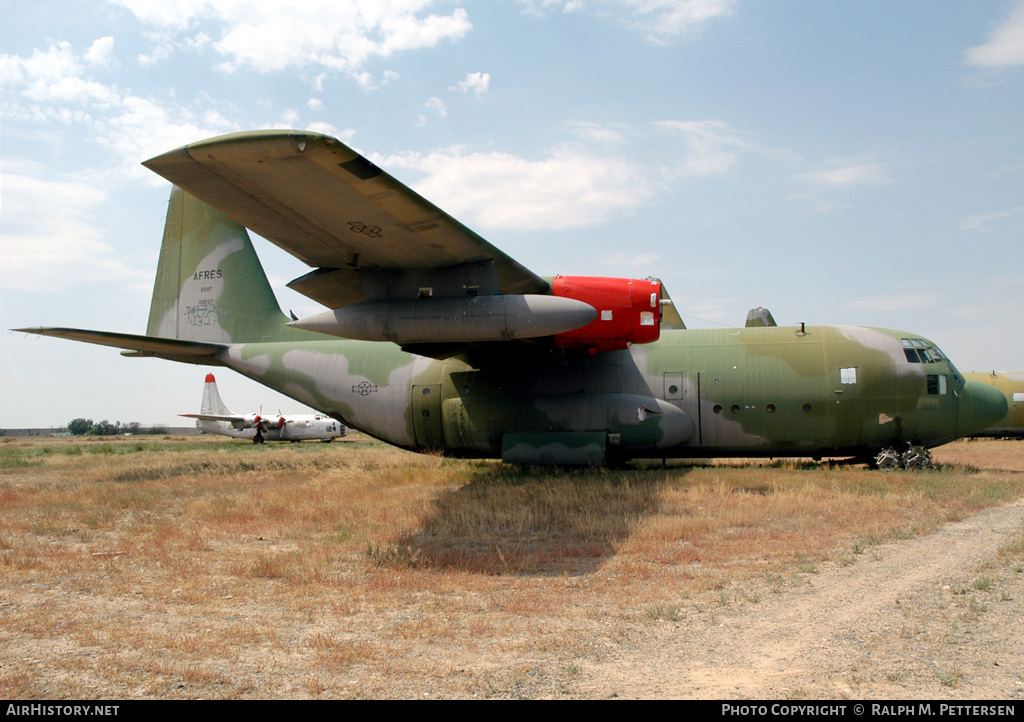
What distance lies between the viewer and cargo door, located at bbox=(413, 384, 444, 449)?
49.8ft

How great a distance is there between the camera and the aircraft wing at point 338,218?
7512 mm

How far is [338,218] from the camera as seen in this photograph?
9.30 metres

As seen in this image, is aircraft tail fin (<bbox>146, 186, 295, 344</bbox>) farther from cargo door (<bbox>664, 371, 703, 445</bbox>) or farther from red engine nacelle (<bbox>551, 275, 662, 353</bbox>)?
cargo door (<bbox>664, 371, 703, 445</bbox>)

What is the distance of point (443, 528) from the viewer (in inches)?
365

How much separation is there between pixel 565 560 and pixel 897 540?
4.05 metres

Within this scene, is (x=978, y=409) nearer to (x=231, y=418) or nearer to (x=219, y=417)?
(x=231, y=418)

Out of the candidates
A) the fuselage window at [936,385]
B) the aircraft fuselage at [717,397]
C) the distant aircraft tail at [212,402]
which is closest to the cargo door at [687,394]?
the aircraft fuselage at [717,397]

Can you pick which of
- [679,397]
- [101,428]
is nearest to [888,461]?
[679,397]

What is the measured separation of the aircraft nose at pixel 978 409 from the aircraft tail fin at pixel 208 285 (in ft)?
51.0

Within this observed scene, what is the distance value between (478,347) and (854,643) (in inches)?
383

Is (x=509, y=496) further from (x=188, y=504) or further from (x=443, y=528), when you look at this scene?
(x=188, y=504)

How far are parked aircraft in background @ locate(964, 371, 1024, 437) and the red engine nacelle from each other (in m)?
20.4

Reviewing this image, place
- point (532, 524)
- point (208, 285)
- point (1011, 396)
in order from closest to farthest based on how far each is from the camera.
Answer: point (532, 524), point (208, 285), point (1011, 396)
